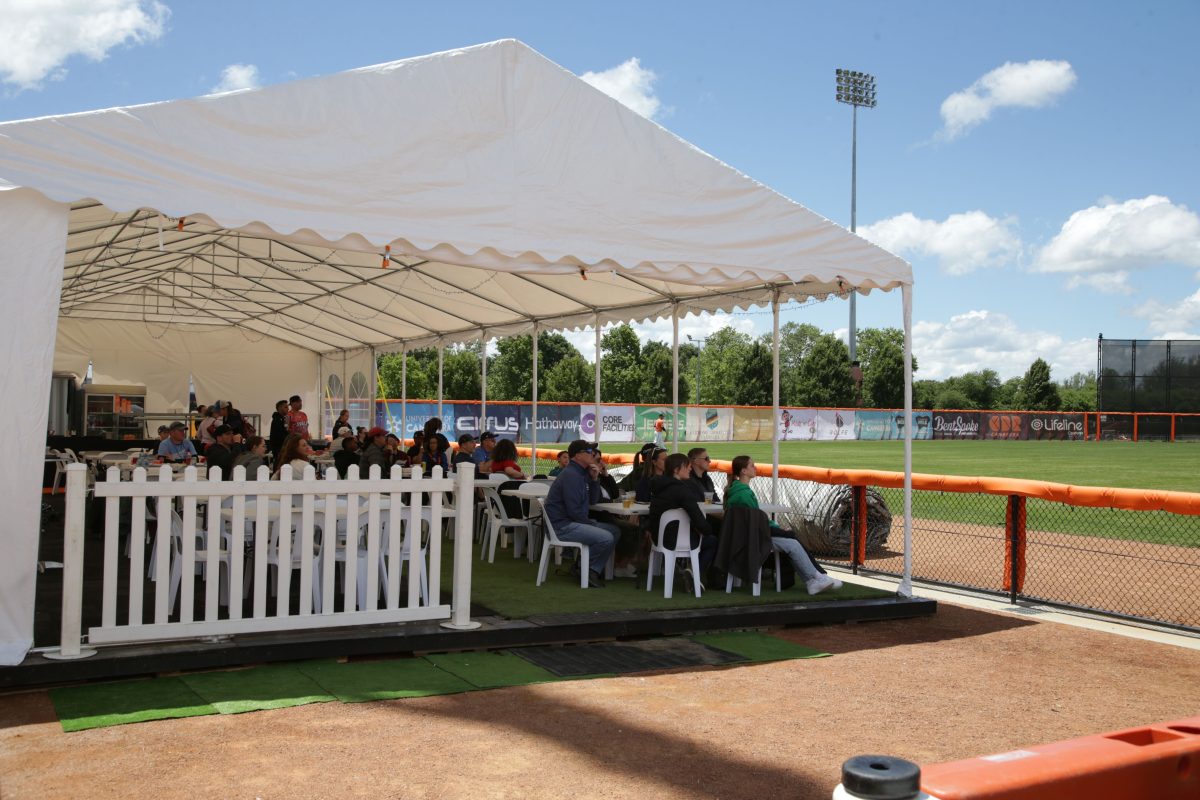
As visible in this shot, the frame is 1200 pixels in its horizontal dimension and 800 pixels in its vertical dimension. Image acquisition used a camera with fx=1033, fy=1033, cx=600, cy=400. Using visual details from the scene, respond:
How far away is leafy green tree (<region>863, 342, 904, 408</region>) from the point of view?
74.5 m

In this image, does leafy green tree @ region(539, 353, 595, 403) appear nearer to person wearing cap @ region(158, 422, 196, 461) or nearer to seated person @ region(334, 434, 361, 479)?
person wearing cap @ region(158, 422, 196, 461)

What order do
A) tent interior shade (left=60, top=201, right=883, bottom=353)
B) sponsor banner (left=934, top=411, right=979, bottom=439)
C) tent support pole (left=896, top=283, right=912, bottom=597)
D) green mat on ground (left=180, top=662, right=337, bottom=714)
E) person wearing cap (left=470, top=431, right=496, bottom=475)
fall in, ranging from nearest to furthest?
green mat on ground (left=180, top=662, right=337, bottom=714) → tent support pole (left=896, top=283, right=912, bottom=597) → tent interior shade (left=60, top=201, right=883, bottom=353) → person wearing cap (left=470, top=431, right=496, bottom=475) → sponsor banner (left=934, top=411, right=979, bottom=439)

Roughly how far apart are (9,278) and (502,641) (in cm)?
356

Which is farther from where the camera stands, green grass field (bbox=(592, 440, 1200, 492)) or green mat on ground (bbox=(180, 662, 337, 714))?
green grass field (bbox=(592, 440, 1200, 492))

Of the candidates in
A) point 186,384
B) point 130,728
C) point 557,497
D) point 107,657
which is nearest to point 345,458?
point 557,497

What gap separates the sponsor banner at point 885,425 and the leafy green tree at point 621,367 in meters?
15.2

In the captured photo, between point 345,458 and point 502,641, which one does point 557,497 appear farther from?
point 345,458

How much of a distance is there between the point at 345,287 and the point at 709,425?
30.2 m

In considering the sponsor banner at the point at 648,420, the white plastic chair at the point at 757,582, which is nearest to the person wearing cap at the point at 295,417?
the white plastic chair at the point at 757,582

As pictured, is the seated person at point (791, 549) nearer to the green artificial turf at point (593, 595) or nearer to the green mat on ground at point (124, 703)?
the green artificial turf at point (593, 595)

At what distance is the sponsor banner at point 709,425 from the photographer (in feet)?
140

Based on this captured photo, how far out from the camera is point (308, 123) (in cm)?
667

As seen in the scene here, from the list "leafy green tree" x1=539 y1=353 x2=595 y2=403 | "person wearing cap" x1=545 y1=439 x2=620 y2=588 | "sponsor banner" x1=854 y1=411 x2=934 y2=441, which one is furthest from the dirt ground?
"leafy green tree" x1=539 y1=353 x2=595 y2=403

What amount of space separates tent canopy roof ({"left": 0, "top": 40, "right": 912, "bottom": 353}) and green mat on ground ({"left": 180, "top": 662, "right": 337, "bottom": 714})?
2.66 m
